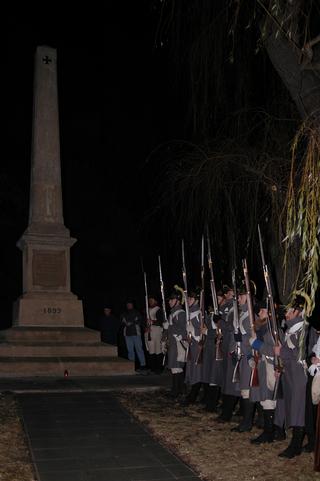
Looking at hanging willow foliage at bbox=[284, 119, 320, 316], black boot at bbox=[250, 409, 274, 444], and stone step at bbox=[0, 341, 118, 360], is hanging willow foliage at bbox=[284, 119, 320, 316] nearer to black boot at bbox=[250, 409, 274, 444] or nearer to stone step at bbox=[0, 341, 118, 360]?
black boot at bbox=[250, 409, 274, 444]

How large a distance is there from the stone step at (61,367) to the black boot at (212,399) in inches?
168

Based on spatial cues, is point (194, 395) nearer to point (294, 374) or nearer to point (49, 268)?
point (294, 374)

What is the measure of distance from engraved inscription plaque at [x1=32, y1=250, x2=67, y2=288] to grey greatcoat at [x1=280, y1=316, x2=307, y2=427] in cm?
927

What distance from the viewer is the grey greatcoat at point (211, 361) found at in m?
9.28

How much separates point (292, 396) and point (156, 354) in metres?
7.63

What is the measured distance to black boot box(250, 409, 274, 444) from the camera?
7.26 metres

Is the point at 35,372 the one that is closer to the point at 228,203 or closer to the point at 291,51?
the point at 228,203

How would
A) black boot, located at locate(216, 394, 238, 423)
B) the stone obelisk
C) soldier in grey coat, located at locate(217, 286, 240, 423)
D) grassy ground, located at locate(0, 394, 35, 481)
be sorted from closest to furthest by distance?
grassy ground, located at locate(0, 394, 35, 481) → soldier in grey coat, located at locate(217, 286, 240, 423) → black boot, located at locate(216, 394, 238, 423) → the stone obelisk

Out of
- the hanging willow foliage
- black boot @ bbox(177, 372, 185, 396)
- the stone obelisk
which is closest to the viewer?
the hanging willow foliage

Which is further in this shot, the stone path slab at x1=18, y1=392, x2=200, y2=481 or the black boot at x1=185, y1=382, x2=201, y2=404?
the black boot at x1=185, y1=382, x2=201, y2=404

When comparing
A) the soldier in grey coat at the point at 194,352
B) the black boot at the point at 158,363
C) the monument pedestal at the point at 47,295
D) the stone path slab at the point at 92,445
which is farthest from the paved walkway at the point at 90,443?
the black boot at the point at 158,363

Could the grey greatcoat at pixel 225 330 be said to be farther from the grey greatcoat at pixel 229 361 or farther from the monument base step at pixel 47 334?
the monument base step at pixel 47 334

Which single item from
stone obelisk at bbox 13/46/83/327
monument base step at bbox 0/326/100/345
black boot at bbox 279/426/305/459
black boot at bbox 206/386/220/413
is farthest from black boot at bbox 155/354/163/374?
black boot at bbox 279/426/305/459

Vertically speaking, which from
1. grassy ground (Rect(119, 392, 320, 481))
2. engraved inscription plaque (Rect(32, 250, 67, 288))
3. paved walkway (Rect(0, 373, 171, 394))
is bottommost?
paved walkway (Rect(0, 373, 171, 394))
